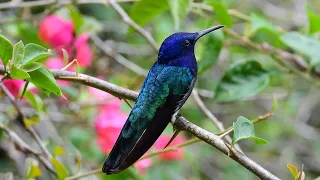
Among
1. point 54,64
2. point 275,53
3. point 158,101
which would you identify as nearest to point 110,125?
point 54,64

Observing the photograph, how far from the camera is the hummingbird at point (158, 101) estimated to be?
1243 millimetres

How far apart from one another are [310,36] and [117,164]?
3.14 ft

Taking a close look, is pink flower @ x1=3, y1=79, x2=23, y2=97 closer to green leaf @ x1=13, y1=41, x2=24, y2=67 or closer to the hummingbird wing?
the hummingbird wing

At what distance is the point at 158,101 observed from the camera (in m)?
1.35

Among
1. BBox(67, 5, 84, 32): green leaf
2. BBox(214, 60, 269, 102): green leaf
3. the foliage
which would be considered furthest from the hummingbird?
BBox(67, 5, 84, 32): green leaf

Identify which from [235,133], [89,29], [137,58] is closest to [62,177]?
[235,133]

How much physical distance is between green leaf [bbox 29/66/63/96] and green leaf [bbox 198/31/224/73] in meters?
0.66

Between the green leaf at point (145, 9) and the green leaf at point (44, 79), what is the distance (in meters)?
0.70

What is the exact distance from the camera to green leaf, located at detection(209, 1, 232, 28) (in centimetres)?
176

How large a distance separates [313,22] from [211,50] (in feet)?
1.25

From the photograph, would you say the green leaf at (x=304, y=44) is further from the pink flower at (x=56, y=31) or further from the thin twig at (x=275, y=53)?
the pink flower at (x=56, y=31)

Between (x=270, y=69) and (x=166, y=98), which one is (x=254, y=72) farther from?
(x=166, y=98)

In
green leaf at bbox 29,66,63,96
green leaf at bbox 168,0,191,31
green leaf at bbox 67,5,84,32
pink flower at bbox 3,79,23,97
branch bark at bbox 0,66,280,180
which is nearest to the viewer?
branch bark at bbox 0,66,280,180

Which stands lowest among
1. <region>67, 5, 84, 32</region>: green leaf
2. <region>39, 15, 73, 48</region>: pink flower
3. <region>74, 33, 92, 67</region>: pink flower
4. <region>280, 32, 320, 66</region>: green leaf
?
<region>74, 33, 92, 67</region>: pink flower
